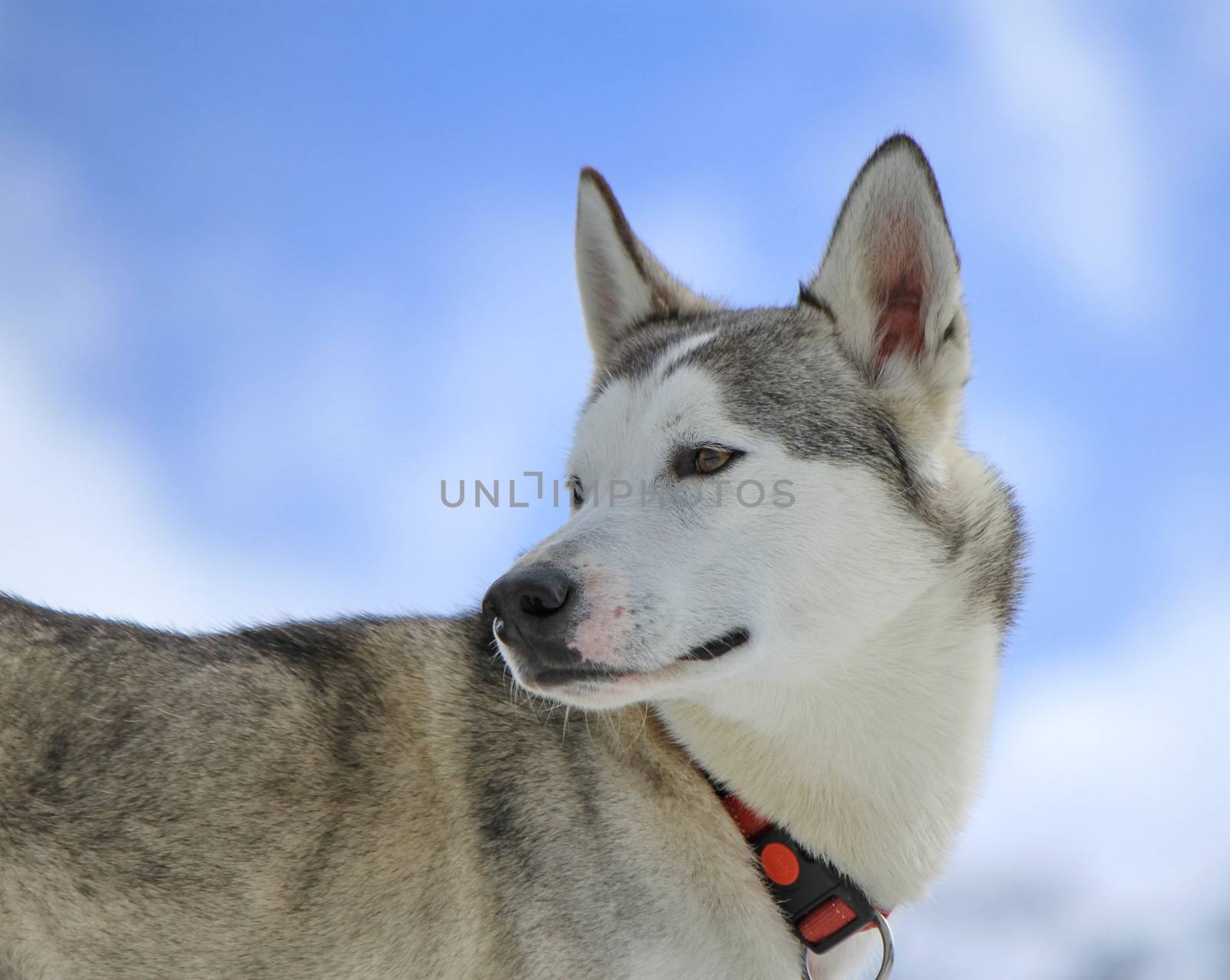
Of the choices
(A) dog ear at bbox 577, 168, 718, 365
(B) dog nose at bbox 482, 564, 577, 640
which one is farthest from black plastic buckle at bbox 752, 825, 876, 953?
(A) dog ear at bbox 577, 168, 718, 365

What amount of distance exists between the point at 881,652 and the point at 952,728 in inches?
17.5

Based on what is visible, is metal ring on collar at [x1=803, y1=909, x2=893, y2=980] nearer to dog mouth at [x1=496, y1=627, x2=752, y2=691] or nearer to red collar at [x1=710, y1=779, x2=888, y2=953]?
red collar at [x1=710, y1=779, x2=888, y2=953]

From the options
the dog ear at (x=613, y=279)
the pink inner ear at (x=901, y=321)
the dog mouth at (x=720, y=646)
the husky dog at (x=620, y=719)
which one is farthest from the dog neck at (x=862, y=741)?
the dog ear at (x=613, y=279)

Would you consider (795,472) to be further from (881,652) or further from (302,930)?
(302,930)

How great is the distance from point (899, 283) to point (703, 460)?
1148 mm

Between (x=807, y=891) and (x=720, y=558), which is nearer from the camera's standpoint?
(x=720, y=558)

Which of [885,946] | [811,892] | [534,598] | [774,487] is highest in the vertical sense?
[774,487]

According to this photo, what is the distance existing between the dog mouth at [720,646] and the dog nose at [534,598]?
460 millimetres

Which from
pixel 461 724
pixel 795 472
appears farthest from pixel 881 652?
pixel 461 724

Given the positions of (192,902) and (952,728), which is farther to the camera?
(952,728)

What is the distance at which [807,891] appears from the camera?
3.95m

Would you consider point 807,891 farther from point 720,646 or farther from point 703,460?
Answer: point 703,460

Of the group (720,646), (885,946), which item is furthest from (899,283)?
(885,946)

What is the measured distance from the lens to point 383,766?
4.00 m
